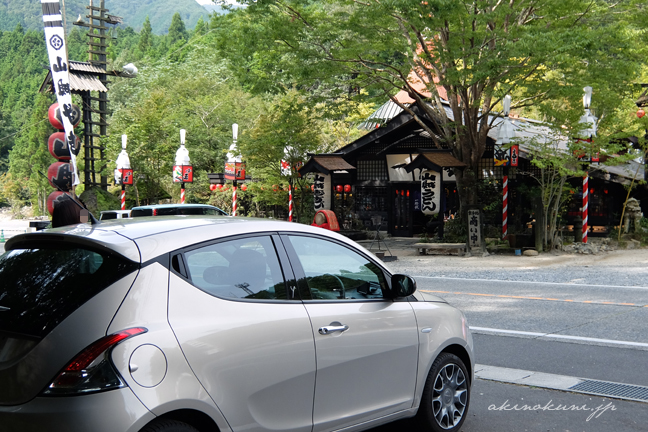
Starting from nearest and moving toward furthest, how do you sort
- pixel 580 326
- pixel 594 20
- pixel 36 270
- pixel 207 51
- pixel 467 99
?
pixel 36 270 < pixel 580 326 < pixel 594 20 < pixel 467 99 < pixel 207 51

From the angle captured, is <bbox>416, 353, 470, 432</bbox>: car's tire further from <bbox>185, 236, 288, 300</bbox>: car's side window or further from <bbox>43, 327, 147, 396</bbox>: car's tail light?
<bbox>43, 327, 147, 396</bbox>: car's tail light

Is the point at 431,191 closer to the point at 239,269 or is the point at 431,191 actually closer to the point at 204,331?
the point at 239,269

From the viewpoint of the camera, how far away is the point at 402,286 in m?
4.42

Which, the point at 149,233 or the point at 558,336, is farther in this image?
the point at 558,336

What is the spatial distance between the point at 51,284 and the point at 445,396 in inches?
113

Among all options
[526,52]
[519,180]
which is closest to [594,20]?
[526,52]

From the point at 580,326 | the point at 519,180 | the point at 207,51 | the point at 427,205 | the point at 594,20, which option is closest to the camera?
the point at 580,326

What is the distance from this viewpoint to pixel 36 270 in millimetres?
3436

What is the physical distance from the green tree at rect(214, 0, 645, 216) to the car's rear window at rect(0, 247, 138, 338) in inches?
601

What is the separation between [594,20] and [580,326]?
43.9ft

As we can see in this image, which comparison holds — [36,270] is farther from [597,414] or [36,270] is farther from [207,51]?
[207,51]

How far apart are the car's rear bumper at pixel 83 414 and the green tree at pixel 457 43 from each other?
15860 millimetres

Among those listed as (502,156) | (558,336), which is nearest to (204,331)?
(558,336)

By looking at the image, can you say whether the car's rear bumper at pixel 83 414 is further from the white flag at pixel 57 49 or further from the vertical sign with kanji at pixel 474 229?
the vertical sign with kanji at pixel 474 229
